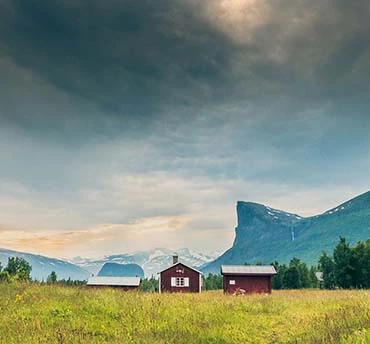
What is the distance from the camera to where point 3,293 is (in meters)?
18.4

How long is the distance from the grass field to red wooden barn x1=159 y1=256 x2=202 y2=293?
40849 mm

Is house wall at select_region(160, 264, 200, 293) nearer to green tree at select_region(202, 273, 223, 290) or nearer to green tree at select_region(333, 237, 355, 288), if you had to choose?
green tree at select_region(333, 237, 355, 288)

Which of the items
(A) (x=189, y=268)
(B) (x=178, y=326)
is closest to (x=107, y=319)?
(B) (x=178, y=326)

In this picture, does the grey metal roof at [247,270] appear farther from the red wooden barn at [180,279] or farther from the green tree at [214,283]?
the green tree at [214,283]

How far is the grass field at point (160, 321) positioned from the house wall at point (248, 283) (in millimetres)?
33884

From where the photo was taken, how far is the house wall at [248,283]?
5238 centimetres

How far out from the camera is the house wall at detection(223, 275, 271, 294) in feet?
172

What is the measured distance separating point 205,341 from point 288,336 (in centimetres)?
246

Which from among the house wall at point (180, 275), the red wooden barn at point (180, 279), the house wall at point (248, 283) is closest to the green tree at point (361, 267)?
the house wall at point (248, 283)

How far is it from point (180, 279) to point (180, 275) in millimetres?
564

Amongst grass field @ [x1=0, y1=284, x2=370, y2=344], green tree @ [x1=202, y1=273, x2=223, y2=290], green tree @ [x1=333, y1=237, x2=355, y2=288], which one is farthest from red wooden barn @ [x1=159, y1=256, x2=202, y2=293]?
green tree @ [x1=202, y1=273, x2=223, y2=290]

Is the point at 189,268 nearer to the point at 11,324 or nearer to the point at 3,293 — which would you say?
the point at 3,293

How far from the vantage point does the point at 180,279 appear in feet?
196

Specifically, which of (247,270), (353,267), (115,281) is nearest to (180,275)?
(247,270)
